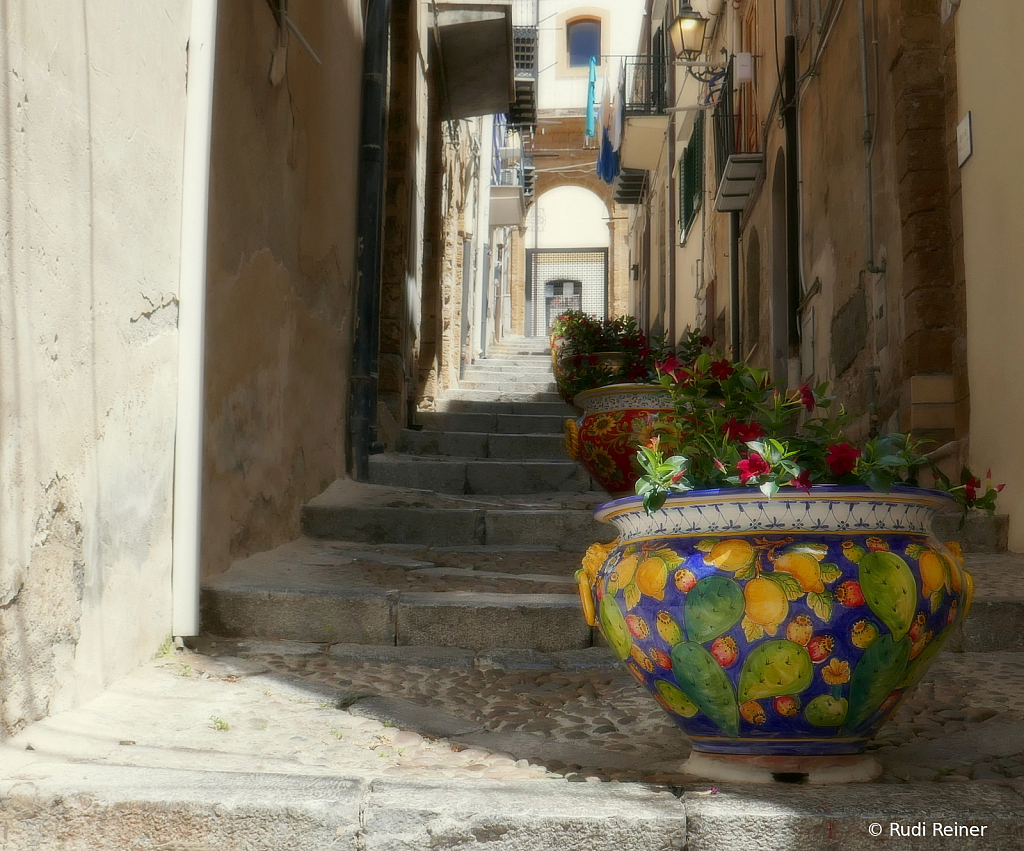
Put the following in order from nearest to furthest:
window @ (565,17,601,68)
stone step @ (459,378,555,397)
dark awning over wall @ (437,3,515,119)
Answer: dark awning over wall @ (437,3,515,119)
stone step @ (459,378,555,397)
window @ (565,17,601,68)

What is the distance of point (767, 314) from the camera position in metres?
9.33

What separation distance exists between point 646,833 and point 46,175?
1.78 meters

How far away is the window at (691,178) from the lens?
42.5 feet

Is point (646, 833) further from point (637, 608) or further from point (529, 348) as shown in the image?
point (529, 348)

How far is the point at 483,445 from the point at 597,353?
78.1 inches

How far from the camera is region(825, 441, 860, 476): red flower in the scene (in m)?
1.92

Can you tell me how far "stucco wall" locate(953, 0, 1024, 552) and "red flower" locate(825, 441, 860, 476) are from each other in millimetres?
2421

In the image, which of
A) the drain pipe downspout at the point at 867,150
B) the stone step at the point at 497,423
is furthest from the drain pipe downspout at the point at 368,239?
the drain pipe downspout at the point at 867,150

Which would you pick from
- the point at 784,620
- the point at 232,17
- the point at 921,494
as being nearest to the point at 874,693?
the point at 784,620

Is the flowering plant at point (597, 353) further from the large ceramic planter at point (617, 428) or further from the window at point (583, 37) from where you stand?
the window at point (583, 37)

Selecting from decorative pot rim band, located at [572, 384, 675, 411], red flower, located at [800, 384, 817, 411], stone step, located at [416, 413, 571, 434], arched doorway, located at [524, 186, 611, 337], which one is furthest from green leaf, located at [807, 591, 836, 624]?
arched doorway, located at [524, 186, 611, 337]

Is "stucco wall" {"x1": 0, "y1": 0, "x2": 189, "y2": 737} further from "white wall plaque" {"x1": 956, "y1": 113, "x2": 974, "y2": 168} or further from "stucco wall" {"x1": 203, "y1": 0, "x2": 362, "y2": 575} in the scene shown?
"white wall plaque" {"x1": 956, "y1": 113, "x2": 974, "y2": 168}

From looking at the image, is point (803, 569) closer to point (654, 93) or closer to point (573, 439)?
point (573, 439)

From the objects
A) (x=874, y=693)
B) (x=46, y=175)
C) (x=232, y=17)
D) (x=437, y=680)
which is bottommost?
(x=437, y=680)
